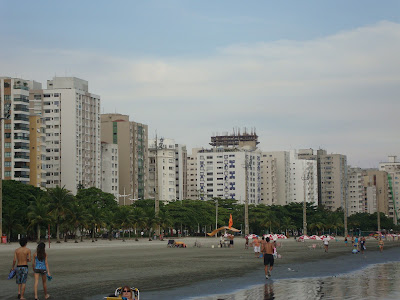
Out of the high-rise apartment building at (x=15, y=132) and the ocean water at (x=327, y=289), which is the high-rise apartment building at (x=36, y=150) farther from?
the ocean water at (x=327, y=289)

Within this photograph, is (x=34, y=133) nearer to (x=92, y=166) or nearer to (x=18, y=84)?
(x=18, y=84)

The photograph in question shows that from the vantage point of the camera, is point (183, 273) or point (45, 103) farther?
point (45, 103)

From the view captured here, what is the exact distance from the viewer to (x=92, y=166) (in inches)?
7781

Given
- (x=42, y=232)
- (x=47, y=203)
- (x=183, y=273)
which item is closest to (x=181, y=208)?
(x=42, y=232)

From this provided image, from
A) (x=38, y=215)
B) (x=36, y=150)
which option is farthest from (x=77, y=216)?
(x=36, y=150)

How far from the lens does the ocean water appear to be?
2902cm

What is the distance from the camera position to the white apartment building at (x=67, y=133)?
18750 centimetres

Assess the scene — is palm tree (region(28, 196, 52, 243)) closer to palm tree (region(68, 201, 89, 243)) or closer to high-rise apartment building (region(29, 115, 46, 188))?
palm tree (region(68, 201, 89, 243))

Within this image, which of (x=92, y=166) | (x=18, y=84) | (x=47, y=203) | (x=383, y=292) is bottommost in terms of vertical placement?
(x=383, y=292)

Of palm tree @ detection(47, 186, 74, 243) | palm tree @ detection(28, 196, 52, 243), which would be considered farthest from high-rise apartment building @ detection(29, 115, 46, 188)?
palm tree @ detection(28, 196, 52, 243)

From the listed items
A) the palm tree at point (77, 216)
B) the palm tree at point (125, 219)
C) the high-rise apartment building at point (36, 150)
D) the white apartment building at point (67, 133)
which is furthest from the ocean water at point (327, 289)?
the white apartment building at point (67, 133)

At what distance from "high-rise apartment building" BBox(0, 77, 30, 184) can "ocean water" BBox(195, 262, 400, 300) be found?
130m

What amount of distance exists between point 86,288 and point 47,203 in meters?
75.4

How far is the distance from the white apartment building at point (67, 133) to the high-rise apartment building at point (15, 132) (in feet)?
71.8
